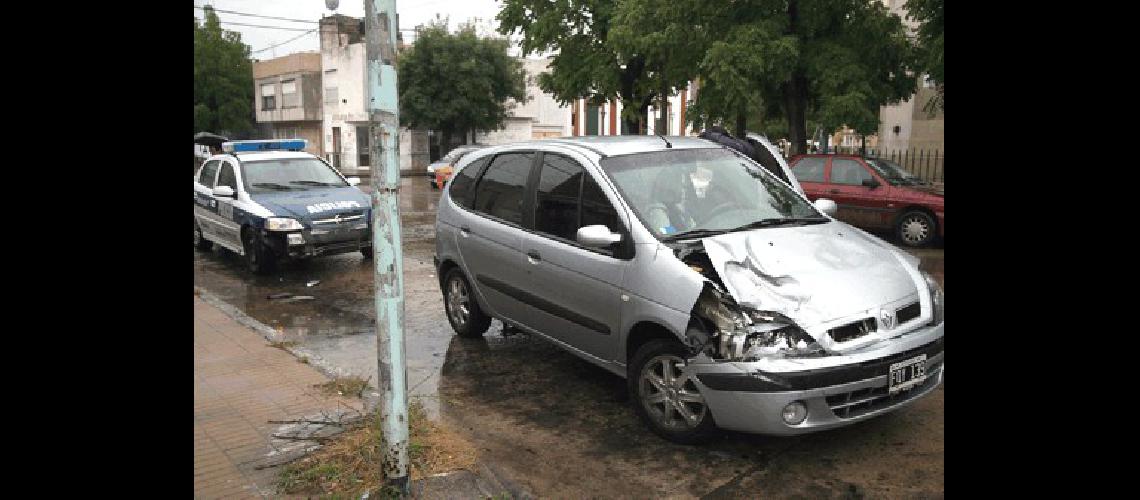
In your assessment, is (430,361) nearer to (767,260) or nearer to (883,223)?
(767,260)

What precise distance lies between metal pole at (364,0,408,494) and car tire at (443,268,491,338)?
279 centimetres

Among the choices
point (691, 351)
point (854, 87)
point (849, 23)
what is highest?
point (849, 23)

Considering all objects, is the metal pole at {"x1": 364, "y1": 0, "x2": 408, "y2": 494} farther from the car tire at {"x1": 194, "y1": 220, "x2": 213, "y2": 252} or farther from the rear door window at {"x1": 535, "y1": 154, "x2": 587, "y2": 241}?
the car tire at {"x1": 194, "y1": 220, "x2": 213, "y2": 252}

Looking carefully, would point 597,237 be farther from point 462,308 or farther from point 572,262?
point 462,308

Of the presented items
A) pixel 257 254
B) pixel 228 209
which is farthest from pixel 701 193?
pixel 228 209

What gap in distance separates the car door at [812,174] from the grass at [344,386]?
9674mm

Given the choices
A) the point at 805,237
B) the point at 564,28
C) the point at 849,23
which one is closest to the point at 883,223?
the point at 849,23

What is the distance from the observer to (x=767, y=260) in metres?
4.42

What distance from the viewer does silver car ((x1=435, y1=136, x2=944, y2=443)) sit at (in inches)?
158

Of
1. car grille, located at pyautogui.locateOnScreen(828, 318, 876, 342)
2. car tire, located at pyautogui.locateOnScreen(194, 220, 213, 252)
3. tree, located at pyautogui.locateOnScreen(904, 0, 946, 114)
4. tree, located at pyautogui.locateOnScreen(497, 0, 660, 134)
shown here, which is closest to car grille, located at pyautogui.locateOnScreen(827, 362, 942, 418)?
car grille, located at pyautogui.locateOnScreen(828, 318, 876, 342)

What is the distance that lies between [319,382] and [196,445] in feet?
4.11

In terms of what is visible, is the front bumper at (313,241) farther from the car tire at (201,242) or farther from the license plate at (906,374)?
the license plate at (906,374)

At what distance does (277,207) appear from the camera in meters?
10.2

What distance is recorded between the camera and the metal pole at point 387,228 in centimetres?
348
